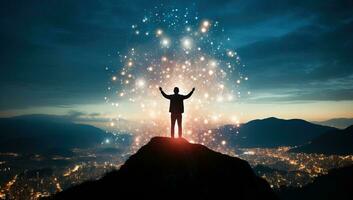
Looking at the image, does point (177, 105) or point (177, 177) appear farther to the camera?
point (177, 105)

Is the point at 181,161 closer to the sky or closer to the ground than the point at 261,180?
closer to the sky

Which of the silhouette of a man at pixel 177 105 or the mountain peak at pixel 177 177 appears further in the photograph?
the silhouette of a man at pixel 177 105

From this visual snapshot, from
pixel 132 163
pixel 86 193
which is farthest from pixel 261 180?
pixel 86 193

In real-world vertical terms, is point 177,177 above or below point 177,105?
below

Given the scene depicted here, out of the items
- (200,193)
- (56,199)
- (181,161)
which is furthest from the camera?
(56,199)

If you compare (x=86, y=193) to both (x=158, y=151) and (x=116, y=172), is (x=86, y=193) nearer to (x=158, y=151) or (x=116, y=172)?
(x=116, y=172)

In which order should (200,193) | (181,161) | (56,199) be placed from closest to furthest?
(200,193) < (181,161) < (56,199)

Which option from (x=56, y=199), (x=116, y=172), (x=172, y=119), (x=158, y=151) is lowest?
(x=56, y=199)

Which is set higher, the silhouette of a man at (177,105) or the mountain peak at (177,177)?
the silhouette of a man at (177,105)
